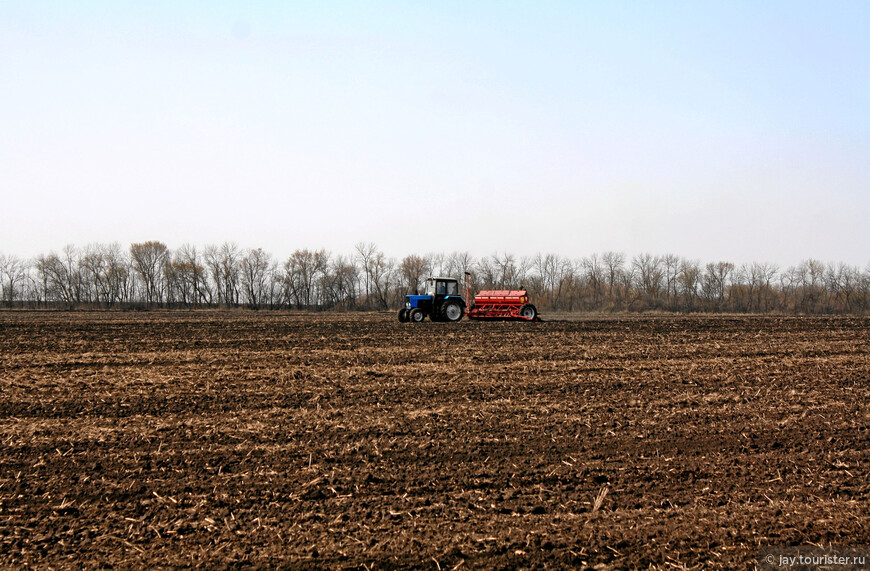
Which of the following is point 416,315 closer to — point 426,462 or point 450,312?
point 450,312

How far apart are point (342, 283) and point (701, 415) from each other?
2633 inches

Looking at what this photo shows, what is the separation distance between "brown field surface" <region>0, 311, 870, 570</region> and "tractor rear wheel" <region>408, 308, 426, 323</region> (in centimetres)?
1395

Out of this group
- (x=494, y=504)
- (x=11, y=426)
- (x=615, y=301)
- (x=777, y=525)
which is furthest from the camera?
(x=615, y=301)

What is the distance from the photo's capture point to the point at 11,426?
8586mm

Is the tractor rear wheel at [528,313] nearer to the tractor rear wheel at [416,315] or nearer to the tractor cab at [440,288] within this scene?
the tractor cab at [440,288]

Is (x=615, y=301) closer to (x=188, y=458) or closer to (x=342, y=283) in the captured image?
(x=342, y=283)

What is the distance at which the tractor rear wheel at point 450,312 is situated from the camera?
94.3 ft

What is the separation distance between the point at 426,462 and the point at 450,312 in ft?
71.4

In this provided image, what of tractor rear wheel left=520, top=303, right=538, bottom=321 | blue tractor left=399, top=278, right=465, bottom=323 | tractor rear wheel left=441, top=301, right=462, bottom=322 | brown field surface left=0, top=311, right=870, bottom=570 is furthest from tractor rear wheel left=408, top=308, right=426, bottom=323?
brown field surface left=0, top=311, right=870, bottom=570

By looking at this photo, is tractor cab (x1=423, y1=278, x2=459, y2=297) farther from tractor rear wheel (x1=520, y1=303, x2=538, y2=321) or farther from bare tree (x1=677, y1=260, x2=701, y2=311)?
bare tree (x1=677, y1=260, x2=701, y2=311)

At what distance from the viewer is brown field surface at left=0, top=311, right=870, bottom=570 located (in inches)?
198

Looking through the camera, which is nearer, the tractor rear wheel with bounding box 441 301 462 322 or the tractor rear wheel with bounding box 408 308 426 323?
the tractor rear wheel with bounding box 408 308 426 323

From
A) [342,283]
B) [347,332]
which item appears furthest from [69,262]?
[347,332]

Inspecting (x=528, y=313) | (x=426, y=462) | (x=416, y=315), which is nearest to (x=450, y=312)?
(x=416, y=315)
